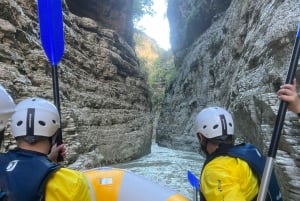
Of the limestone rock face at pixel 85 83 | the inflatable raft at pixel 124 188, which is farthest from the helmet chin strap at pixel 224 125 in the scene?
the limestone rock face at pixel 85 83

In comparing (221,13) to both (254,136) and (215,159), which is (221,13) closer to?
(254,136)

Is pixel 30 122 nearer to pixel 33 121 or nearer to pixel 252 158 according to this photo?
pixel 33 121

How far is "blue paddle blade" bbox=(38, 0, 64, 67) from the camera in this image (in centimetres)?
305

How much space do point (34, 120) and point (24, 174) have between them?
0.28 meters

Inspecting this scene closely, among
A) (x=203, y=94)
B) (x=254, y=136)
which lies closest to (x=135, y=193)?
(x=254, y=136)

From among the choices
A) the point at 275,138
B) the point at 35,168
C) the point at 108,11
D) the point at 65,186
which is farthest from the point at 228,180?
the point at 108,11

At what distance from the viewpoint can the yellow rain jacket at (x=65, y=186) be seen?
1488 millimetres

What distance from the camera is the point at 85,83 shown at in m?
9.97

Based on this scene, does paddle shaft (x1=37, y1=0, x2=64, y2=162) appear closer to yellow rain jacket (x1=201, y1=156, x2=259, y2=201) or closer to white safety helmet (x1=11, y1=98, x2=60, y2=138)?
white safety helmet (x1=11, y1=98, x2=60, y2=138)

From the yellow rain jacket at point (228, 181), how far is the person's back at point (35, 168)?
23.7 inches

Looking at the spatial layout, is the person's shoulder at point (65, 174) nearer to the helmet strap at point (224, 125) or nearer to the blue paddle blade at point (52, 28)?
the helmet strap at point (224, 125)

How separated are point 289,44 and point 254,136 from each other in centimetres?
182

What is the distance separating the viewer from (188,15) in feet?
77.2

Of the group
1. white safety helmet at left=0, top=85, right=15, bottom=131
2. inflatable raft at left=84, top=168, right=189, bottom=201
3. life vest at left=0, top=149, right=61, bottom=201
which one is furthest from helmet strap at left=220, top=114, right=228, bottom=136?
white safety helmet at left=0, top=85, right=15, bottom=131
